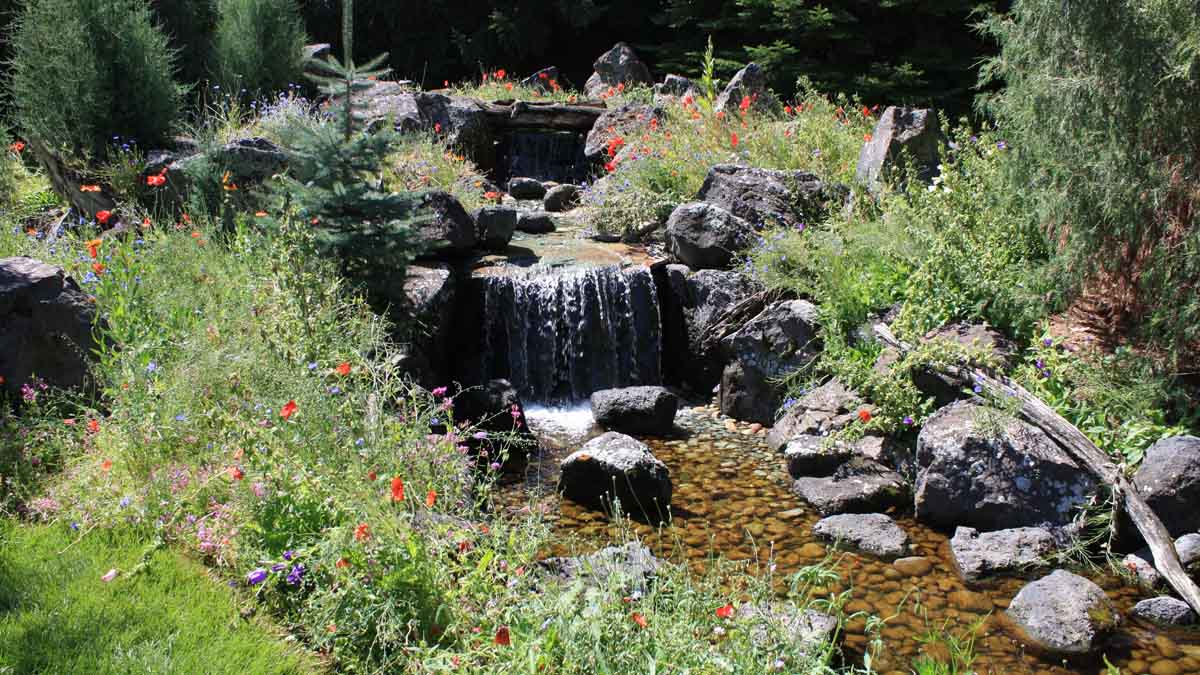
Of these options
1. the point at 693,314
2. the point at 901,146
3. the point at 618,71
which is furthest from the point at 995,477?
the point at 618,71

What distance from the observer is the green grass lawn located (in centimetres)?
274

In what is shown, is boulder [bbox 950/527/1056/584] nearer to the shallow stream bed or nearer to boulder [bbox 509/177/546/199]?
the shallow stream bed

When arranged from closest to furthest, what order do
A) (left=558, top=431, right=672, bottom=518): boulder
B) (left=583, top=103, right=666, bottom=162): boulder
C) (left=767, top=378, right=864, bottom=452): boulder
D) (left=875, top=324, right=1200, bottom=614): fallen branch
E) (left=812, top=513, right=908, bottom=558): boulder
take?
(left=875, top=324, right=1200, bottom=614): fallen branch < (left=812, top=513, right=908, bottom=558): boulder < (left=558, top=431, right=672, bottom=518): boulder < (left=767, top=378, right=864, bottom=452): boulder < (left=583, top=103, right=666, bottom=162): boulder

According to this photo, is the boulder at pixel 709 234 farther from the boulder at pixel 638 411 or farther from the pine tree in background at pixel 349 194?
the pine tree in background at pixel 349 194

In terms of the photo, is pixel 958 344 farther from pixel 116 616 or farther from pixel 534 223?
pixel 534 223

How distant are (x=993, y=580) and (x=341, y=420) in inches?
136

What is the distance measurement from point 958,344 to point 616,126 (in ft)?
24.6

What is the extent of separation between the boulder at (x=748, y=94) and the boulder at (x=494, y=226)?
138 inches

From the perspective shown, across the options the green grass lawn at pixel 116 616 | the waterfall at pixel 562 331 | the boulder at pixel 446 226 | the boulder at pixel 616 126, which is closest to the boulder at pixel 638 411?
the waterfall at pixel 562 331

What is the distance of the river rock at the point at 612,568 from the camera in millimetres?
2818

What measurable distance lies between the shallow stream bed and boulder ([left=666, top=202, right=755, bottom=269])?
1609 millimetres

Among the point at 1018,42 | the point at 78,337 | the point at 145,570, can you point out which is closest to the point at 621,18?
the point at 1018,42

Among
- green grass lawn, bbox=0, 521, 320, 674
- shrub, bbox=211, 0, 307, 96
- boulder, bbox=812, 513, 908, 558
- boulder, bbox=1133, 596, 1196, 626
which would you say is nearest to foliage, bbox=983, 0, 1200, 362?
boulder, bbox=1133, 596, 1196, 626

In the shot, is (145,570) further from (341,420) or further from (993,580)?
(993,580)
